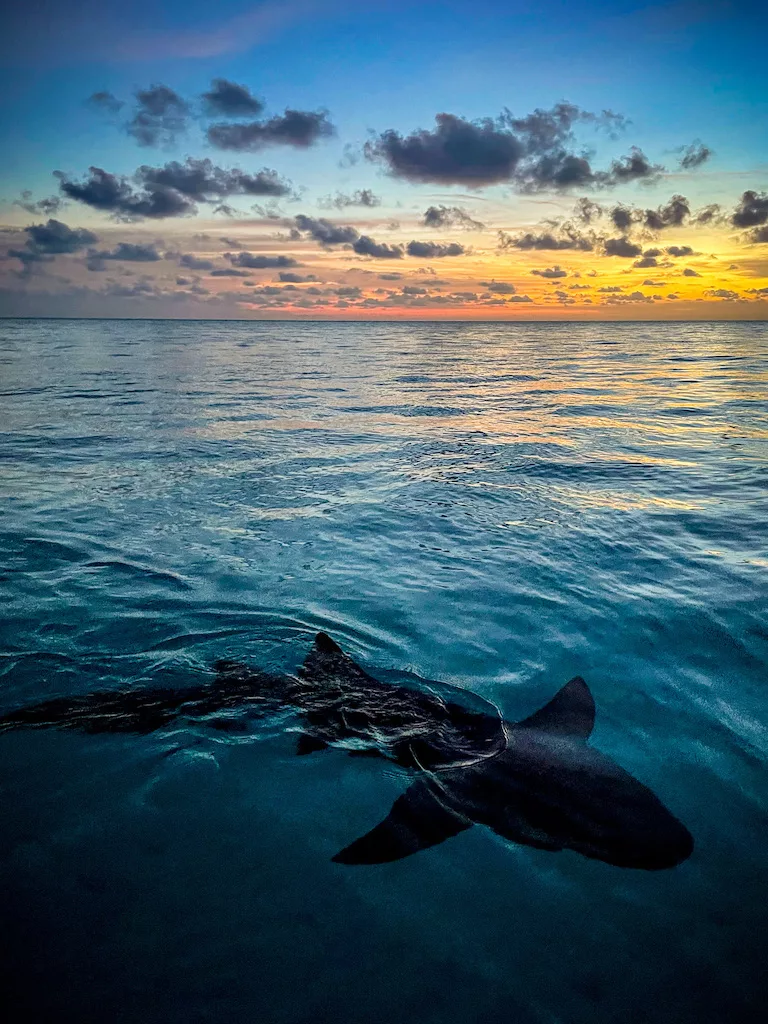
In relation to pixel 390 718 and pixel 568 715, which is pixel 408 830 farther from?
pixel 568 715

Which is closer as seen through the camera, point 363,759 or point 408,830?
point 408,830

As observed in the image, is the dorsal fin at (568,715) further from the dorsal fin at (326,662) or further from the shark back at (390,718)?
the dorsal fin at (326,662)

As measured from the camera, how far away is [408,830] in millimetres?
3758

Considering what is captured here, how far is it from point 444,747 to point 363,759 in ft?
2.06

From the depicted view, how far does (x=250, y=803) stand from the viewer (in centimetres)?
401

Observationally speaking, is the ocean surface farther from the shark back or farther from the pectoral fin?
the shark back

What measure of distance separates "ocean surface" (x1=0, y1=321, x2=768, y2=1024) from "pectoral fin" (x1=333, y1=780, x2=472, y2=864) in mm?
96

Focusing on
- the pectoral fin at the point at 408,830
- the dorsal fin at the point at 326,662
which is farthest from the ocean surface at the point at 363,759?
the dorsal fin at the point at 326,662

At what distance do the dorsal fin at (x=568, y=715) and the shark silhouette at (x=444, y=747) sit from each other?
0.01 m

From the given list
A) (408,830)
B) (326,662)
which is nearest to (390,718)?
(326,662)

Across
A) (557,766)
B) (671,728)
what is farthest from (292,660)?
(671,728)

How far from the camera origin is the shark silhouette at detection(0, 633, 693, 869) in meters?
3.69

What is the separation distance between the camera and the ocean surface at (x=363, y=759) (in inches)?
116

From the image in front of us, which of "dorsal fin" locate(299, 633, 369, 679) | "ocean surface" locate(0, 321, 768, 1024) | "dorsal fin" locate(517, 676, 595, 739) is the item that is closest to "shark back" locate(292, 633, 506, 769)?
"dorsal fin" locate(299, 633, 369, 679)
